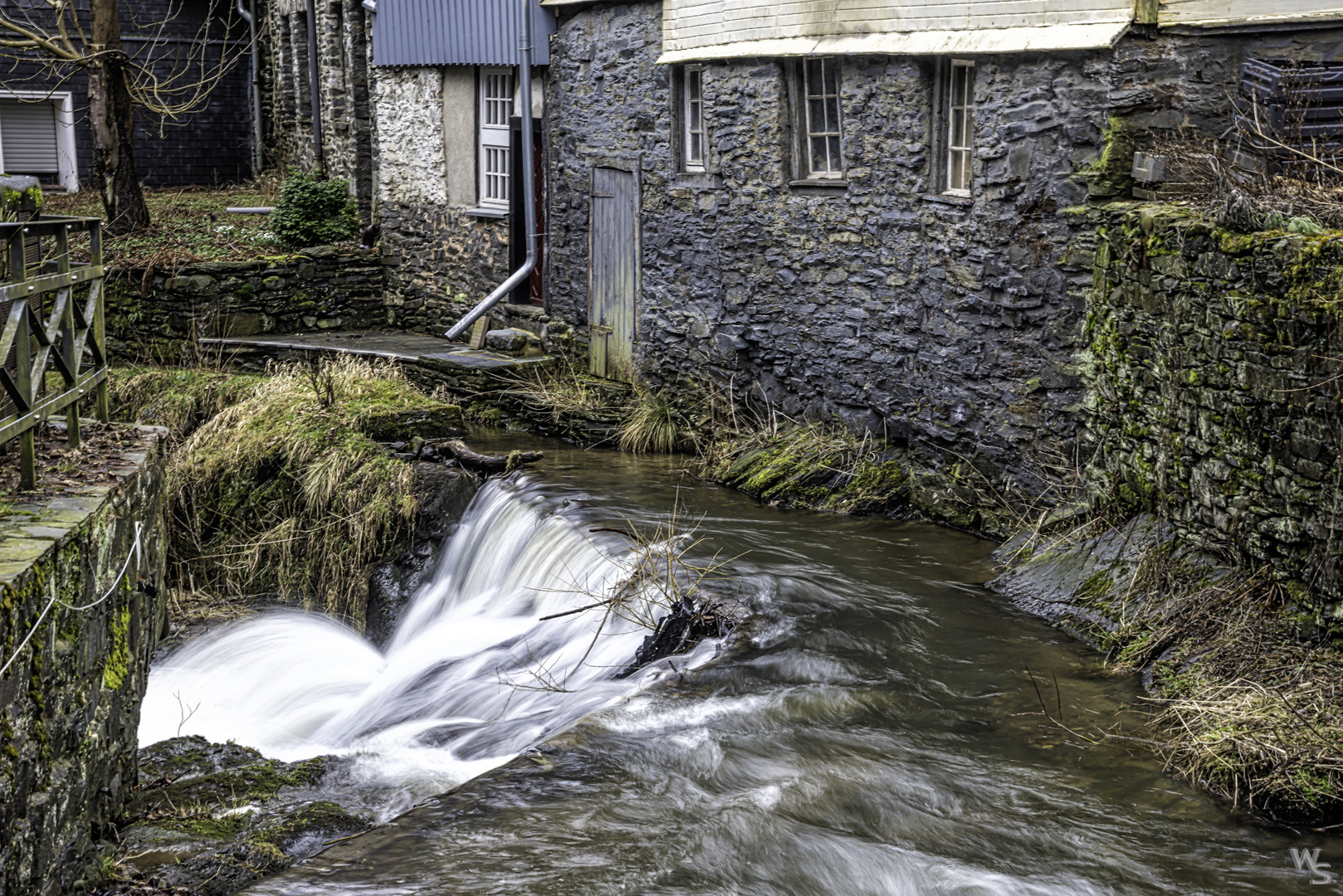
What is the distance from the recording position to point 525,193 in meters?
13.9

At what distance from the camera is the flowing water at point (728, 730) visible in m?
4.54

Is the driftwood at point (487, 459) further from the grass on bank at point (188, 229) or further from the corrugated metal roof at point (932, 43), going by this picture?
the grass on bank at point (188, 229)

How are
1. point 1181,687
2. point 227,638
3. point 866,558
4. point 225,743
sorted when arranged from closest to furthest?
point 1181,687, point 225,743, point 866,558, point 227,638

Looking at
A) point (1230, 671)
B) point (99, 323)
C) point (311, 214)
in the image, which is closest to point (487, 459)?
point (99, 323)

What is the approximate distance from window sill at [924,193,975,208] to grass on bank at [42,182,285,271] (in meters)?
8.56

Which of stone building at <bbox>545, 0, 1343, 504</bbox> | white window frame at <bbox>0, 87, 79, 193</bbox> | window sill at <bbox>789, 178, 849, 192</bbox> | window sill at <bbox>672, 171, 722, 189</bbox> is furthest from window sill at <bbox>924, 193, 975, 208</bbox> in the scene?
white window frame at <bbox>0, 87, 79, 193</bbox>

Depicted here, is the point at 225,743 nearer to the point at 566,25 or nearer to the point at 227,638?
the point at 227,638

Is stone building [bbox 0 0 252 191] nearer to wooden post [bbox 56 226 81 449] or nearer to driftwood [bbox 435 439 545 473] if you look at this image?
driftwood [bbox 435 439 545 473]

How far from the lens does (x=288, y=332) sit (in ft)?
50.3

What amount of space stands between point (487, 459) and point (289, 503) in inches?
67.6

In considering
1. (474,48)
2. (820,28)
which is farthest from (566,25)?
(820,28)

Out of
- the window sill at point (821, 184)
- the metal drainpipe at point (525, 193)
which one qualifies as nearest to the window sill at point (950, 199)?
the window sill at point (821, 184)

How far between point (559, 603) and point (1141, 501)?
3.73 meters

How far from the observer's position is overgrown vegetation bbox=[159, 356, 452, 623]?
981 centimetres
